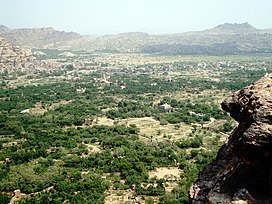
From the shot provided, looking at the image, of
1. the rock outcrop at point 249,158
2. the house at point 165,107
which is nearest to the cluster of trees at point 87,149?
the house at point 165,107

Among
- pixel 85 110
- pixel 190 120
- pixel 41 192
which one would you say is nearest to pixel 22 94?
pixel 85 110

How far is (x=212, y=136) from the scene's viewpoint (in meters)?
57.2

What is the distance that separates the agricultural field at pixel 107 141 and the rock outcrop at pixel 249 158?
18.7 meters

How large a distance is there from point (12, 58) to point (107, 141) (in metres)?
125

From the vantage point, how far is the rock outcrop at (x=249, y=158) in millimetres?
11406

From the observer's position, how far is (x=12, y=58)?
163 meters

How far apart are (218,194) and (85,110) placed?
66459mm

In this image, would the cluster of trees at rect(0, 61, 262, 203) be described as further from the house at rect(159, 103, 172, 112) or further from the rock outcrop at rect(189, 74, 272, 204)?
the rock outcrop at rect(189, 74, 272, 204)

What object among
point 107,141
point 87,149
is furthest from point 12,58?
point 87,149

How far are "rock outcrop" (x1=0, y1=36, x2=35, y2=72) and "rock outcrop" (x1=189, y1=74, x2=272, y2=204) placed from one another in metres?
153

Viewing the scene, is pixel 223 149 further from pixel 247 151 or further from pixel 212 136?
pixel 212 136

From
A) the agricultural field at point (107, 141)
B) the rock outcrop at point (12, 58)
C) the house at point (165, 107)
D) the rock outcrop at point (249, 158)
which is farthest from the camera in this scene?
the rock outcrop at point (12, 58)

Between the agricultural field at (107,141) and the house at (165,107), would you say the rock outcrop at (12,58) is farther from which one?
the house at (165,107)

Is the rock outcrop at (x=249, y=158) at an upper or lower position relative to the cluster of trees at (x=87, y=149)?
upper
